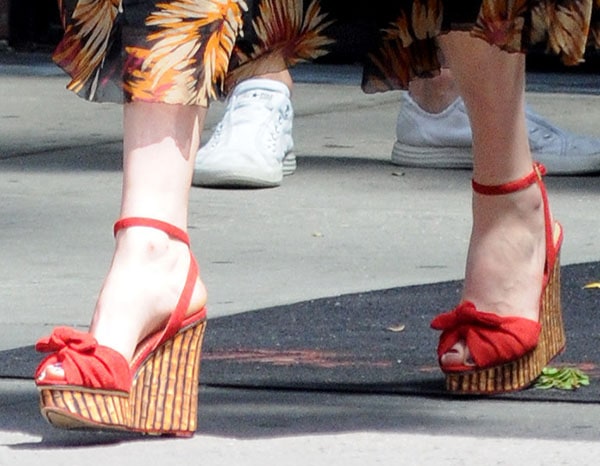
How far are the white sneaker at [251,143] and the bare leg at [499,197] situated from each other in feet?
6.66

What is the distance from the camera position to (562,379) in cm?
258

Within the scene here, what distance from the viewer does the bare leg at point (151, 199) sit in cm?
226

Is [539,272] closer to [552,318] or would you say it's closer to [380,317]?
[552,318]

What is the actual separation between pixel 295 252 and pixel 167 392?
1.55 meters

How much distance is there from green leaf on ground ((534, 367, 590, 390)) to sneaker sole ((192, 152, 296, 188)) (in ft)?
6.86

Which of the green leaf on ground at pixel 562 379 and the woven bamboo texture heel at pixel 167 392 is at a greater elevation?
the woven bamboo texture heel at pixel 167 392

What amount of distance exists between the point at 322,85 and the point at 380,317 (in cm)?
496

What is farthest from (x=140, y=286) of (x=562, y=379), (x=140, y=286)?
(x=562, y=379)

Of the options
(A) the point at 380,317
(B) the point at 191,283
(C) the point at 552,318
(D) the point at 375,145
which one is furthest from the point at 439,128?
(B) the point at 191,283

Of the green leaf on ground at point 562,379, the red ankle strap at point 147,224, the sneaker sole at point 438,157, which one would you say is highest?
the red ankle strap at point 147,224

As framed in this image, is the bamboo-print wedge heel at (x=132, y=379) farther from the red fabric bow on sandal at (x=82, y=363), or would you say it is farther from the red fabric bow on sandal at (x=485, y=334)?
the red fabric bow on sandal at (x=485, y=334)

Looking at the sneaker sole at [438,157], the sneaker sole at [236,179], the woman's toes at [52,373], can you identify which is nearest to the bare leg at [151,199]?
the woman's toes at [52,373]

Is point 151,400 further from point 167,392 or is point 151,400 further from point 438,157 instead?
point 438,157

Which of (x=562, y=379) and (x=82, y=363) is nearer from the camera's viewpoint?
(x=82, y=363)
